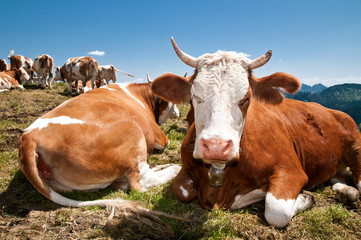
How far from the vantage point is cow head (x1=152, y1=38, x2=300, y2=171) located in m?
1.95

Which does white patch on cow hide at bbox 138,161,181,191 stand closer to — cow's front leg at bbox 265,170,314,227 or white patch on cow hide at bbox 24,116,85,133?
white patch on cow hide at bbox 24,116,85,133

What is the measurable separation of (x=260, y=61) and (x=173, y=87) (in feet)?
3.49

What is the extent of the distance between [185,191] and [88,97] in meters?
2.31

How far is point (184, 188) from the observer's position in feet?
9.71

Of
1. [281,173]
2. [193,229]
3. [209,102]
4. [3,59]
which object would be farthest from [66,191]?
[3,59]

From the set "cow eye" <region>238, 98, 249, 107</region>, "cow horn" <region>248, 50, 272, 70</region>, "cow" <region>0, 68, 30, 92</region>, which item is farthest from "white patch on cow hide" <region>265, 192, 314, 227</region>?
"cow" <region>0, 68, 30, 92</region>

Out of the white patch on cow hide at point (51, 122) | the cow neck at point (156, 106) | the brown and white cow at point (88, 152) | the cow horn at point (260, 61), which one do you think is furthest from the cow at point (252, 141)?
the cow neck at point (156, 106)

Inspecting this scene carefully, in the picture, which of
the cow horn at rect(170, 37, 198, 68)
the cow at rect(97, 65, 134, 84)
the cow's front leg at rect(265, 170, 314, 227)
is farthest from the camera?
the cow at rect(97, 65, 134, 84)

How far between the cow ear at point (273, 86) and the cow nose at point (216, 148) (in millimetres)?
1081

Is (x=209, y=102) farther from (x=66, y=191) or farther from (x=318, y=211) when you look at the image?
(x=66, y=191)

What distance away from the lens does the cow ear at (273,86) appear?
264 centimetres

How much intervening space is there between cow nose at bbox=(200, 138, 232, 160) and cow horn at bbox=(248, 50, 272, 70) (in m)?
1.06

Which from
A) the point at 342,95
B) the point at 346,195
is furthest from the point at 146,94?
the point at 342,95

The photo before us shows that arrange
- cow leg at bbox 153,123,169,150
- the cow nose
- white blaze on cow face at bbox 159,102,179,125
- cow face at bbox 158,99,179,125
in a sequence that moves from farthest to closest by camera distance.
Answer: white blaze on cow face at bbox 159,102,179,125 → cow face at bbox 158,99,179,125 → cow leg at bbox 153,123,169,150 → the cow nose
